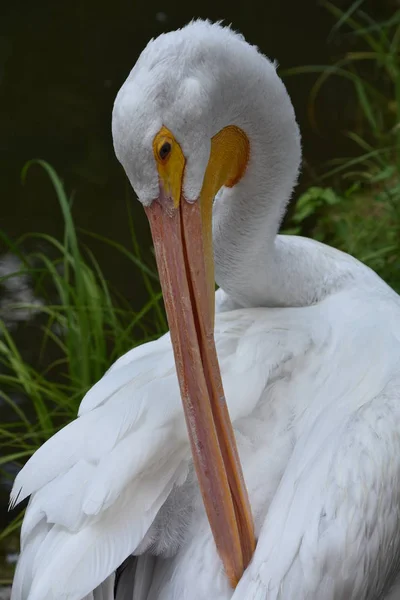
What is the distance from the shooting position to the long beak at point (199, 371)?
1.99 meters

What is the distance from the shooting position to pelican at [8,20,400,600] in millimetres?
1907

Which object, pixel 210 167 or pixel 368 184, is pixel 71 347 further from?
pixel 368 184

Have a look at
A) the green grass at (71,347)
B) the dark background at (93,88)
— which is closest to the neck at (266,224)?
the green grass at (71,347)

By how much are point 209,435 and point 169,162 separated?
0.55m

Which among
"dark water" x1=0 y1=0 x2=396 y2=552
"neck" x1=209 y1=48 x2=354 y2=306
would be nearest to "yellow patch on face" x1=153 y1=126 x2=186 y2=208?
"neck" x1=209 y1=48 x2=354 y2=306

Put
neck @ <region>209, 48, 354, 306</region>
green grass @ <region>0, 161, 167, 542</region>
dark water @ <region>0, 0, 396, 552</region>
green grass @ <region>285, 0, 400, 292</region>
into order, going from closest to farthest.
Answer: neck @ <region>209, 48, 354, 306</region> < green grass @ <region>0, 161, 167, 542</region> < green grass @ <region>285, 0, 400, 292</region> < dark water @ <region>0, 0, 396, 552</region>

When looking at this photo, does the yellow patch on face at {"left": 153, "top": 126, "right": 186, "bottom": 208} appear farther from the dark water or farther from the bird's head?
the dark water

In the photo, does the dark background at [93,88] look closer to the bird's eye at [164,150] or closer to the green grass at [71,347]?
the green grass at [71,347]

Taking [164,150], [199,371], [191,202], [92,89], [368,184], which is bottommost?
[199,371]

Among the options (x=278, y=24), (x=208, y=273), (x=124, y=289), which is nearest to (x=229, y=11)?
(x=278, y=24)

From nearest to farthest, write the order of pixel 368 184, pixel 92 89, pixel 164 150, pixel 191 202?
pixel 164 150, pixel 191 202, pixel 368 184, pixel 92 89

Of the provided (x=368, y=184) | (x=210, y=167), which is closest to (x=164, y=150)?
(x=210, y=167)

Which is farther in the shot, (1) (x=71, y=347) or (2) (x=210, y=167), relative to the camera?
(1) (x=71, y=347)

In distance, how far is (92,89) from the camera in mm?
5770
